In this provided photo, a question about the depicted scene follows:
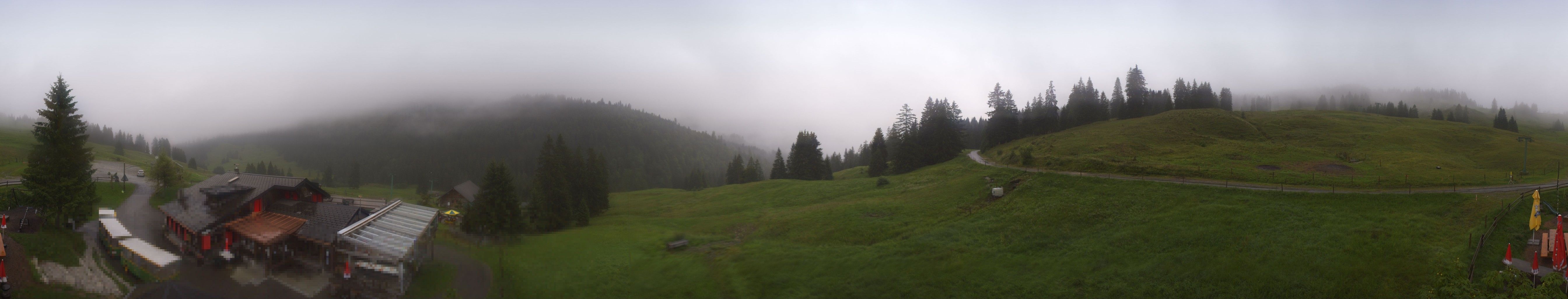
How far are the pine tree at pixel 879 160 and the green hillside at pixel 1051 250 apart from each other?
36636 mm

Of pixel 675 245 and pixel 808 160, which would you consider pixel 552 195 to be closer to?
pixel 675 245

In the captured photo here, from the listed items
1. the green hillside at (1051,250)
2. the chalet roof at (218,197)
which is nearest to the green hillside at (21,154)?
the chalet roof at (218,197)

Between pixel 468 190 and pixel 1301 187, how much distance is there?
6673 centimetres

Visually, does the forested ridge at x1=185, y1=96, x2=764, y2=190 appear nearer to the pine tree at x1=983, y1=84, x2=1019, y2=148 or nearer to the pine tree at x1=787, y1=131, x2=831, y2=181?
the pine tree at x1=787, y1=131, x2=831, y2=181

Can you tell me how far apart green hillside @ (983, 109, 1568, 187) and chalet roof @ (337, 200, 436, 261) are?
46.9 meters

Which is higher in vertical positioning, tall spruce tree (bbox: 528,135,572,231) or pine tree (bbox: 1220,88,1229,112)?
pine tree (bbox: 1220,88,1229,112)

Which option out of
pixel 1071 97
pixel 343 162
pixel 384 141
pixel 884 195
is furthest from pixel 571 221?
pixel 384 141

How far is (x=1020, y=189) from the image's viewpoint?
3956cm

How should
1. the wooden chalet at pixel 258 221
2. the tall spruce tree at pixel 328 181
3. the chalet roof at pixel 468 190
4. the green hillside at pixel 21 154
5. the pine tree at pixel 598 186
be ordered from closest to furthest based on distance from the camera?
the wooden chalet at pixel 258 221 < the green hillside at pixel 21 154 < the chalet roof at pixel 468 190 < the pine tree at pixel 598 186 < the tall spruce tree at pixel 328 181

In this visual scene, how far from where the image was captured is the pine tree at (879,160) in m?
77.4

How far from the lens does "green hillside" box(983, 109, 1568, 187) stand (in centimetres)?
3616

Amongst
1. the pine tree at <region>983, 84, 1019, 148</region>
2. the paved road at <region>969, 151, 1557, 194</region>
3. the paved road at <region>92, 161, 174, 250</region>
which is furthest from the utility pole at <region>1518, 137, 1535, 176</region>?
the paved road at <region>92, 161, 174, 250</region>

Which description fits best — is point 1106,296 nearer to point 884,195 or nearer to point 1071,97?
point 884,195

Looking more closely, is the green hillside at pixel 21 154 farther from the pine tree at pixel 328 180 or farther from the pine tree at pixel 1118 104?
the pine tree at pixel 1118 104
